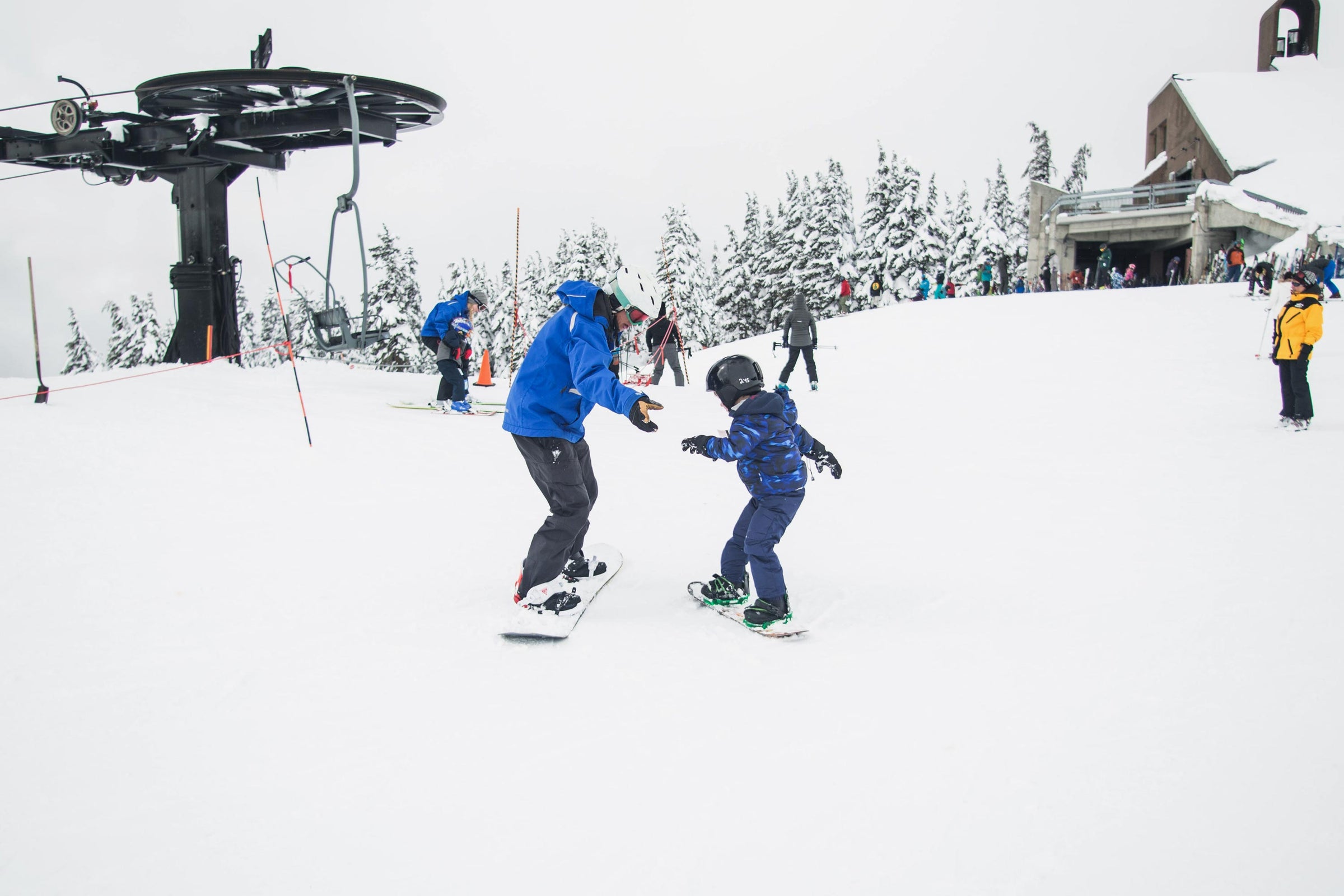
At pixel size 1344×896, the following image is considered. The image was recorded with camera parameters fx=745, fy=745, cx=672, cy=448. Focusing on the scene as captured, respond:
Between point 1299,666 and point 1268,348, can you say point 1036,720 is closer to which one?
point 1299,666

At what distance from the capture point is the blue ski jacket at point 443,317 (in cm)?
1062

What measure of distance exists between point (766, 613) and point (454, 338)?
7.97 metres

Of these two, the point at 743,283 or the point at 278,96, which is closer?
the point at 278,96

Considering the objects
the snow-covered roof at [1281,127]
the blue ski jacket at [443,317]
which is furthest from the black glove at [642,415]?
the snow-covered roof at [1281,127]

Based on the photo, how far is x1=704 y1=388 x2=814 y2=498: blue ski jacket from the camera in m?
4.05

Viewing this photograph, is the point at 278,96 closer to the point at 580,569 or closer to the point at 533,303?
the point at 580,569

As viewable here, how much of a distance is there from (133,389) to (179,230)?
431 centimetres

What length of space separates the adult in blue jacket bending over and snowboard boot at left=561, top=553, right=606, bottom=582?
1.81 feet

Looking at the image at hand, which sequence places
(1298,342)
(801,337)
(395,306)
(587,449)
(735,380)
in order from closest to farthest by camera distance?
Result: (735,380), (587,449), (1298,342), (801,337), (395,306)

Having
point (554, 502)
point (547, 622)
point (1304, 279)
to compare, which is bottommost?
point (547, 622)

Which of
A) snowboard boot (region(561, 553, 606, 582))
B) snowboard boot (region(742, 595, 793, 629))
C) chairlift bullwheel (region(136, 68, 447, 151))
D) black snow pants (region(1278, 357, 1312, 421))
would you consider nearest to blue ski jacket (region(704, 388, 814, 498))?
snowboard boot (region(742, 595, 793, 629))

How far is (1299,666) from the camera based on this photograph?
3.49m

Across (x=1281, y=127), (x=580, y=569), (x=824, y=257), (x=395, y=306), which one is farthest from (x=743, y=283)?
(x=580, y=569)

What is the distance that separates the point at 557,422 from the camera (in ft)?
13.9
